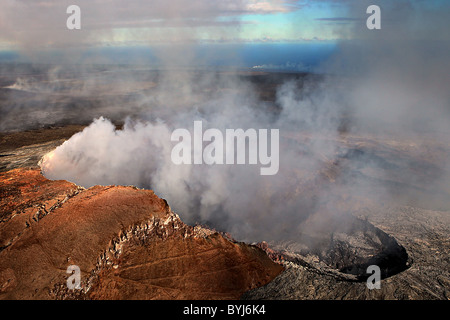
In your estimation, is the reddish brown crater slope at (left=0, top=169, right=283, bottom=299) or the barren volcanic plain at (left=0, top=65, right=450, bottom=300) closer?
the reddish brown crater slope at (left=0, top=169, right=283, bottom=299)

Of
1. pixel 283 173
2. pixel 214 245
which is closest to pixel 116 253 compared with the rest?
pixel 214 245

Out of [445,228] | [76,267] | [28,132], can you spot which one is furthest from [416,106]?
[28,132]

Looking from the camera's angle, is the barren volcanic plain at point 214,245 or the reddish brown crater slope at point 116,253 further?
the barren volcanic plain at point 214,245

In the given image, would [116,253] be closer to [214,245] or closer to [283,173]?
[214,245]

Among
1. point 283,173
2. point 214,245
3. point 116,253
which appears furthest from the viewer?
point 283,173
